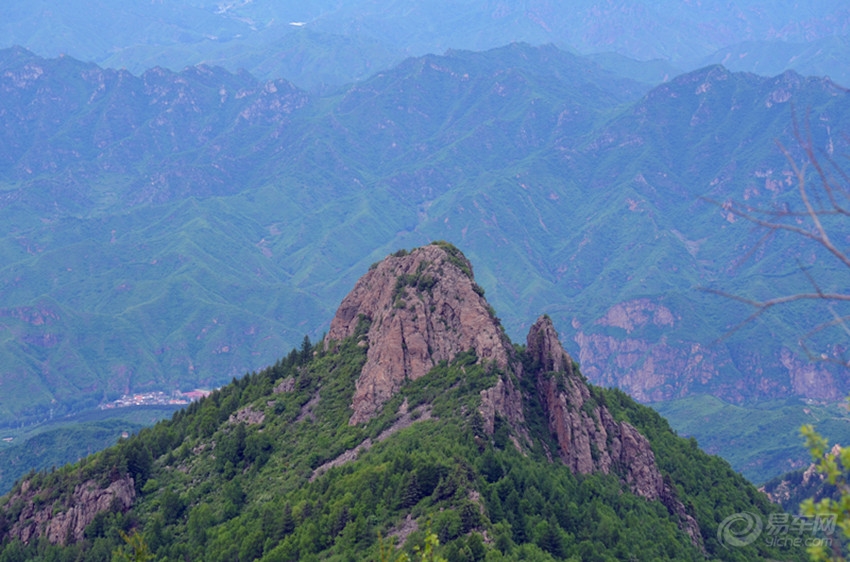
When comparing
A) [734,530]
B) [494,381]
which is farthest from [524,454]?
[734,530]

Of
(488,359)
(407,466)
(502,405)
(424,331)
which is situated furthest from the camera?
(424,331)

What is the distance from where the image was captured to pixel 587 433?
102938mm

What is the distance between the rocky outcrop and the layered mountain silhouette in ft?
0.65

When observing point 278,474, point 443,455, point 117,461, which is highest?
point 117,461

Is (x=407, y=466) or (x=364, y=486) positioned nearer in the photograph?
(x=407, y=466)

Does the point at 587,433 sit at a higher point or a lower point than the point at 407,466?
higher

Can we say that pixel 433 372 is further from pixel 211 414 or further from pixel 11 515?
pixel 11 515

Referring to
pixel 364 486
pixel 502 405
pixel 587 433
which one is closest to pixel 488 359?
pixel 502 405

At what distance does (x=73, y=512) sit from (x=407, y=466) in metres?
34.4

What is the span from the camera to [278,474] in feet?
341

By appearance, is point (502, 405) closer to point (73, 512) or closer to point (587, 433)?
point (587, 433)

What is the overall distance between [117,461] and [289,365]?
2213 centimetres

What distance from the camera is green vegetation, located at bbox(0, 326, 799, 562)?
8475 cm

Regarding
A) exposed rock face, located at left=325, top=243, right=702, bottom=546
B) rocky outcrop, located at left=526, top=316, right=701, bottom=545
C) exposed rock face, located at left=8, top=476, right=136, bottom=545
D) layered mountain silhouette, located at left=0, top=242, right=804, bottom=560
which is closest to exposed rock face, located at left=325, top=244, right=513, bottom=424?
exposed rock face, located at left=325, top=243, right=702, bottom=546
